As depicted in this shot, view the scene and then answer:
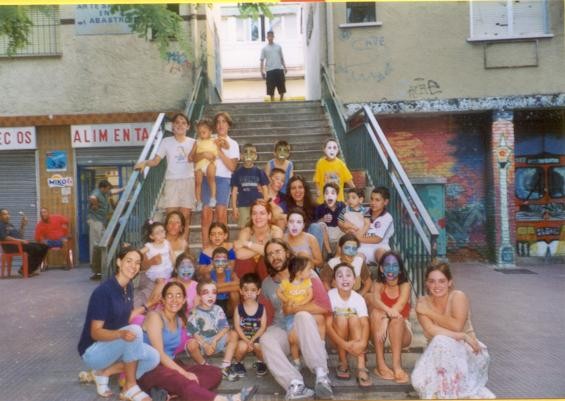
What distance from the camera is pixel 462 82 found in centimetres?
1009

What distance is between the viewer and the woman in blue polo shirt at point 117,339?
420 cm

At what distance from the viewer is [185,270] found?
4.86 meters

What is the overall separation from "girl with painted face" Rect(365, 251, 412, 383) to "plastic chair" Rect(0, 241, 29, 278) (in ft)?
21.4

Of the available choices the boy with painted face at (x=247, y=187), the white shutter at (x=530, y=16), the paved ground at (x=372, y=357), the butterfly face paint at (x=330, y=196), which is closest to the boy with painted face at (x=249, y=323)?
the paved ground at (x=372, y=357)

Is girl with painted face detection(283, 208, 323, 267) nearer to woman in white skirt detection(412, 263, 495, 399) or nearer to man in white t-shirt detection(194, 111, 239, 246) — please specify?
woman in white skirt detection(412, 263, 495, 399)

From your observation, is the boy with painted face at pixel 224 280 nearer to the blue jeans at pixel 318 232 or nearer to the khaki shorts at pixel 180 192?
the blue jeans at pixel 318 232

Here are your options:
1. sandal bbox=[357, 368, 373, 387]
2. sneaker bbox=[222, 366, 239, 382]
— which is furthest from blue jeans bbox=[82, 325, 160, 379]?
sandal bbox=[357, 368, 373, 387]

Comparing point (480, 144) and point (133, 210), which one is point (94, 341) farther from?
point (480, 144)

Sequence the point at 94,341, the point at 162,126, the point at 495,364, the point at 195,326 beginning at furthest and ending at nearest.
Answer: the point at 162,126 → the point at 495,364 → the point at 195,326 → the point at 94,341

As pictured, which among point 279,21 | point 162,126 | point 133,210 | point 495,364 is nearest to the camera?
point 495,364

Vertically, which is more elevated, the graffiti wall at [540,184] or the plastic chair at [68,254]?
the graffiti wall at [540,184]

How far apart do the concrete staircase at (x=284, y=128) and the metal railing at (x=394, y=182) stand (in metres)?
0.44

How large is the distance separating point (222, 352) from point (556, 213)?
793 cm

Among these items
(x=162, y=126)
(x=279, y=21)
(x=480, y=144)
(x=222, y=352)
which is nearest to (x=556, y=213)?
(x=480, y=144)
